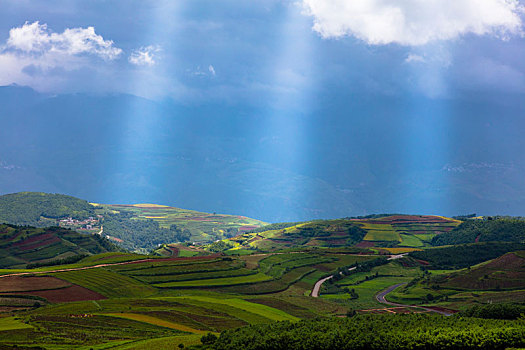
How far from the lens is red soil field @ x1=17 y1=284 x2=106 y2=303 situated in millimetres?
119125

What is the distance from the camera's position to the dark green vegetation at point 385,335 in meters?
60.0

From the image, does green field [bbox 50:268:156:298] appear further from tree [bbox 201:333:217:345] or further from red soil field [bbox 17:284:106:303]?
tree [bbox 201:333:217:345]

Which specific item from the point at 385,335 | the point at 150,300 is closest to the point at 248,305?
the point at 150,300

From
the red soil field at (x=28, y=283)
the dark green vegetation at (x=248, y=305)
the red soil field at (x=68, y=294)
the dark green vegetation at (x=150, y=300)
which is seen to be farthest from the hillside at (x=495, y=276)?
the red soil field at (x=28, y=283)

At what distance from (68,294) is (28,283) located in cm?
1119

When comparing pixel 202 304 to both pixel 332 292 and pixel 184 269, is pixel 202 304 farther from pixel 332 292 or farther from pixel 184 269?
pixel 332 292

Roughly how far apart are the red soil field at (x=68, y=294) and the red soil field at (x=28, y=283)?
8.40ft

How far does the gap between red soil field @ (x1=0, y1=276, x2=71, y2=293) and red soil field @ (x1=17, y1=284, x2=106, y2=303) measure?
256 cm

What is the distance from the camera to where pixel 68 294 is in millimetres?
122938

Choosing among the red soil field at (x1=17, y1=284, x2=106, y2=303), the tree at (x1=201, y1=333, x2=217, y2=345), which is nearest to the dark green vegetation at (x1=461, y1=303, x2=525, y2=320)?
the tree at (x1=201, y1=333, x2=217, y2=345)

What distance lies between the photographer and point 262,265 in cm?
19162

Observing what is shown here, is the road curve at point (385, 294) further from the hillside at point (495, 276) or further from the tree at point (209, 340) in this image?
the tree at point (209, 340)

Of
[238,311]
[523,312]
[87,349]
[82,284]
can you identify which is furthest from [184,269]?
[523,312]

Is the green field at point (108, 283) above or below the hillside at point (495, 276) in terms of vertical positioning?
below
